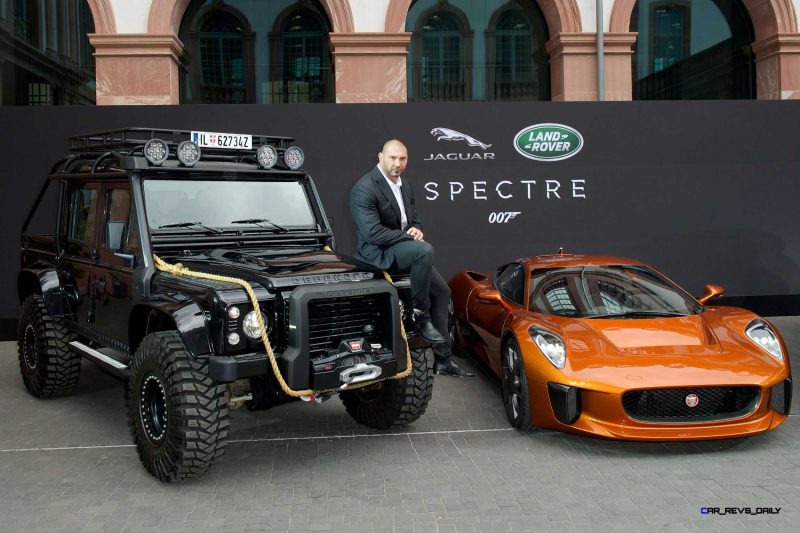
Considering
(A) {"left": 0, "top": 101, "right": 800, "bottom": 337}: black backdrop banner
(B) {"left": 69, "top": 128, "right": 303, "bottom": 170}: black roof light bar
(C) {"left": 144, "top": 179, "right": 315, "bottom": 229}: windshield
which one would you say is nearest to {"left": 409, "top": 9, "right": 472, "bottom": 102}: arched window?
(A) {"left": 0, "top": 101, "right": 800, "bottom": 337}: black backdrop banner

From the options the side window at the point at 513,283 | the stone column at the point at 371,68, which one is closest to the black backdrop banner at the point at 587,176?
the stone column at the point at 371,68

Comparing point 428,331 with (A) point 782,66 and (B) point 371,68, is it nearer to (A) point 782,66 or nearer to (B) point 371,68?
(B) point 371,68

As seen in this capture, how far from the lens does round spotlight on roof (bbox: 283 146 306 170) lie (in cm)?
639

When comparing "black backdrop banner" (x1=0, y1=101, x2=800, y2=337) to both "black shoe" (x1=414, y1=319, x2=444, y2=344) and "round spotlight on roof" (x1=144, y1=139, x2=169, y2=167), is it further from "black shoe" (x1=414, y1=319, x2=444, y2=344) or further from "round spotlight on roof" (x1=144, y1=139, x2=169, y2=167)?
"round spotlight on roof" (x1=144, y1=139, x2=169, y2=167)

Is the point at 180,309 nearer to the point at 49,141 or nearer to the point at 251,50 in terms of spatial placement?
the point at 49,141

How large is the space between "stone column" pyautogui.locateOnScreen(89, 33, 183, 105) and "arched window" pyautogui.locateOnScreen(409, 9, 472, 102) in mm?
4509

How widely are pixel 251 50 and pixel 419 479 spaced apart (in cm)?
1127

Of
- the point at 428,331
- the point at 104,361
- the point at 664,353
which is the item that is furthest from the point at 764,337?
the point at 104,361

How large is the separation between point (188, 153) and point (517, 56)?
33.5 ft

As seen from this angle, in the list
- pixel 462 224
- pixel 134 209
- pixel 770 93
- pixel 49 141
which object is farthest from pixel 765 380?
pixel 770 93

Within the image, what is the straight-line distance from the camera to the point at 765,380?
17.4ft

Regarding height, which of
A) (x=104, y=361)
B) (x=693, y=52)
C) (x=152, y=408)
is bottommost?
(x=152, y=408)

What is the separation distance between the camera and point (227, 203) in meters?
6.10

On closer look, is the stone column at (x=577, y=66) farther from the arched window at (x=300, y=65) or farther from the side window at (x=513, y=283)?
the side window at (x=513, y=283)
